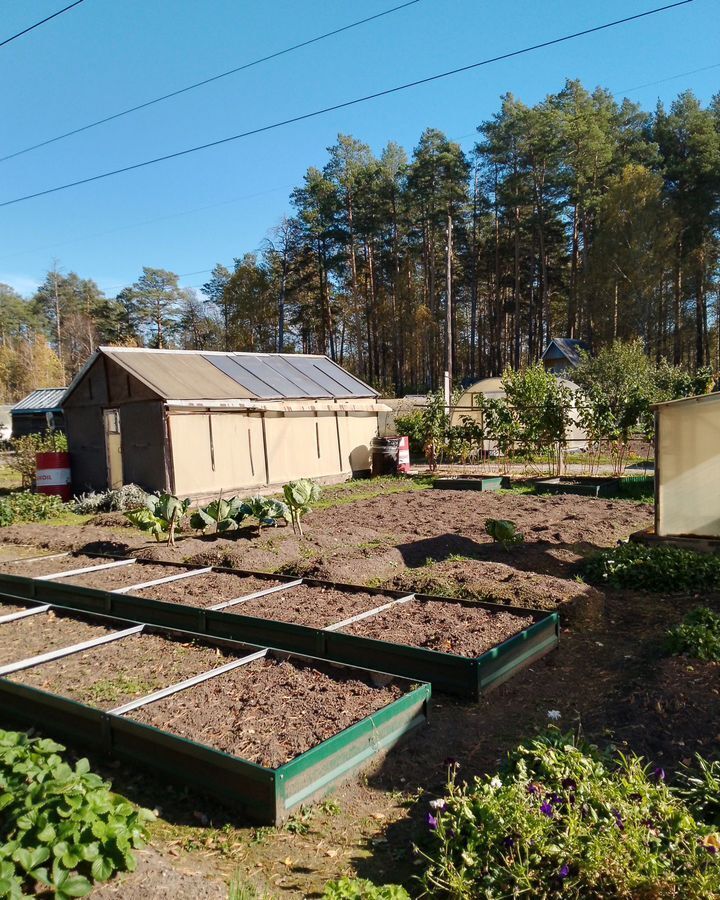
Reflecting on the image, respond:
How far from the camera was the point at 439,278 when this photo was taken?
41.7m

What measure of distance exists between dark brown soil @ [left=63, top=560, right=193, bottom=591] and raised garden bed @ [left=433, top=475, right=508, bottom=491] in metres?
8.34

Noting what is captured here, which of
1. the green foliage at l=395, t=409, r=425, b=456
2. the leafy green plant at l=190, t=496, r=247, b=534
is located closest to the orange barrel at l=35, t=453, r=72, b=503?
the leafy green plant at l=190, t=496, r=247, b=534

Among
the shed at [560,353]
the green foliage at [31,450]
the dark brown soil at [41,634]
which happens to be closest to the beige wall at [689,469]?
the dark brown soil at [41,634]

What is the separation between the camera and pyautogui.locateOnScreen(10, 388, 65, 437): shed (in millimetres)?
30188

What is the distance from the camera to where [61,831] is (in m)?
2.52

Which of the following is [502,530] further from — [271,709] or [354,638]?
[271,709]

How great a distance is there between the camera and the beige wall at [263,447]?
44.9 ft

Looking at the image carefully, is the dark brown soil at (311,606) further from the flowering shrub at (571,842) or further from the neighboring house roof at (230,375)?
the neighboring house roof at (230,375)

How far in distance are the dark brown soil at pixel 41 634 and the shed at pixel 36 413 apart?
84.4ft

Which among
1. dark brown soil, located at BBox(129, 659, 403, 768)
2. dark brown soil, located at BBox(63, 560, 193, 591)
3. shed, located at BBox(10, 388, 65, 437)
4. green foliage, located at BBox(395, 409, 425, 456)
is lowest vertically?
dark brown soil, located at BBox(129, 659, 403, 768)

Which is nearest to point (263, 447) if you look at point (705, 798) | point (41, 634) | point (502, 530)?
point (502, 530)

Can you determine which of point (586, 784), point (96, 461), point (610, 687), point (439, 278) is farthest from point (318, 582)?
point (439, 278)

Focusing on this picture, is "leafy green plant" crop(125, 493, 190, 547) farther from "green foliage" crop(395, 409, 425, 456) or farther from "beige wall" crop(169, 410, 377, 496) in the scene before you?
"green foliage" crop(395, 409, 425, 456)

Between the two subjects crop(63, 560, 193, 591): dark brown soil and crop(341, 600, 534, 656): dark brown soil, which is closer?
crop(341, 600, 534, 656): dark brown soil
